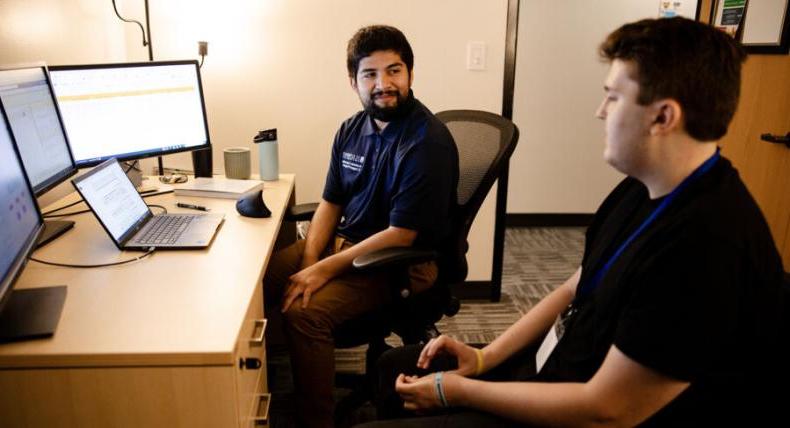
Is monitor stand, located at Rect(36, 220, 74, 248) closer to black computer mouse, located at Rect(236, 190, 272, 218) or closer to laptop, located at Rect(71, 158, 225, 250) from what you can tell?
laptop, located at Rect(71, 158, 225, 250)

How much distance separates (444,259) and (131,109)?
113 cm

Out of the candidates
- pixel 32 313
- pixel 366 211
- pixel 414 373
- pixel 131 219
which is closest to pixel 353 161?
pixel 366 211

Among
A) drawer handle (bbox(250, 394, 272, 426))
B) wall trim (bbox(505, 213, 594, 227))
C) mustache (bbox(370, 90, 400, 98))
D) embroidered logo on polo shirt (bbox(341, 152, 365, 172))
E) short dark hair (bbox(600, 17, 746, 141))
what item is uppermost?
short dark hair (bbox(600, 17, 746, 141))

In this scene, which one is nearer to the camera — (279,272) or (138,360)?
(138,360)

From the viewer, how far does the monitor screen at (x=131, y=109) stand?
1744 mm

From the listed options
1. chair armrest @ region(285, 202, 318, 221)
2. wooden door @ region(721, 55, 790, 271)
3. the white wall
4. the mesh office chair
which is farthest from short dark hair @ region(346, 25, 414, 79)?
the white wall

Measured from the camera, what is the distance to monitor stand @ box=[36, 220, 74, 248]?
1.47 metres

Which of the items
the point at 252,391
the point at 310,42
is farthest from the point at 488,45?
the point at 252,391

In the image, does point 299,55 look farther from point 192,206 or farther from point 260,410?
point 260,410

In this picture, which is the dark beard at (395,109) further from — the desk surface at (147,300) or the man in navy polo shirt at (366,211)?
the desk surface at (147,300)

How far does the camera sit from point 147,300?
1.14 m

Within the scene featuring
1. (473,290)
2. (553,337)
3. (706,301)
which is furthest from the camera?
(473,290)

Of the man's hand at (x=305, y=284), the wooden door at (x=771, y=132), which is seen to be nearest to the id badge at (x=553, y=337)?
the man's hand at (x=305, y=284)

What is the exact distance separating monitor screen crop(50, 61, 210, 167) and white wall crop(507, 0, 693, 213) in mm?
2318
